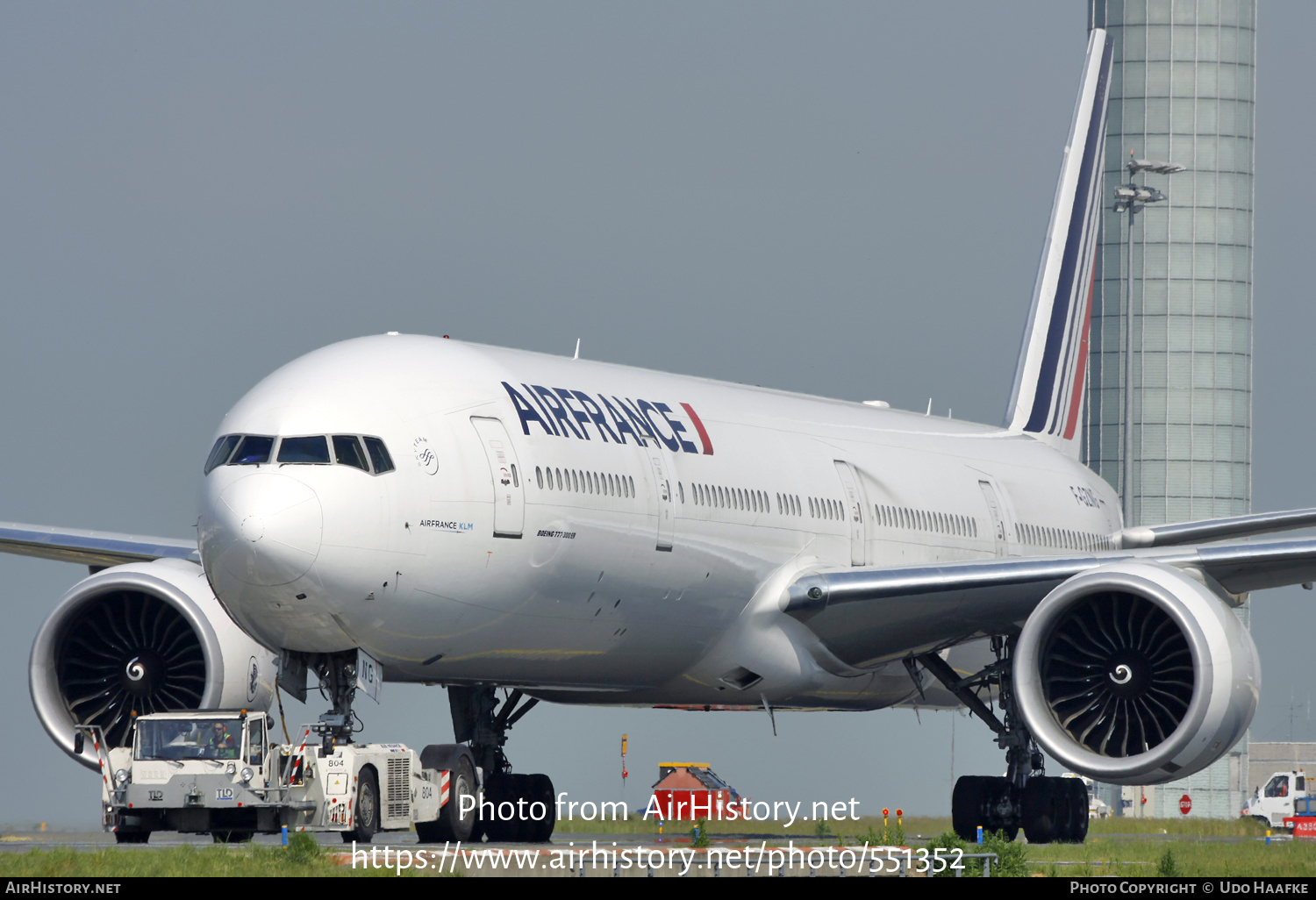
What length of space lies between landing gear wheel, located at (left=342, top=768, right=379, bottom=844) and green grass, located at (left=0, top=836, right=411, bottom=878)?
1.38 m

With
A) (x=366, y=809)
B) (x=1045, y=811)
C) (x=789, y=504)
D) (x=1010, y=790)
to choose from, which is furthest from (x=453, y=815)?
(x=1045, y=811)

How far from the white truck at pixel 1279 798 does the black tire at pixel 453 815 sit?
22.8 meters

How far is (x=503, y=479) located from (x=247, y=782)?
3.26m

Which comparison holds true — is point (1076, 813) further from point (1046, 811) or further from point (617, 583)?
point (617, 583)

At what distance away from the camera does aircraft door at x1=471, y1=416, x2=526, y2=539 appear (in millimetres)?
17781

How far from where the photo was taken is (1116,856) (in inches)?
744

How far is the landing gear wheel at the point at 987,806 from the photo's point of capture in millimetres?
24188

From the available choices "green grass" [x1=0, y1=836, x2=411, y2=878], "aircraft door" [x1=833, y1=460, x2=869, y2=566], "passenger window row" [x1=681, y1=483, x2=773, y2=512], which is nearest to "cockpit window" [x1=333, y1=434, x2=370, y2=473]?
"green grass" [x1=0, y1=836, x2=411, y2=878]

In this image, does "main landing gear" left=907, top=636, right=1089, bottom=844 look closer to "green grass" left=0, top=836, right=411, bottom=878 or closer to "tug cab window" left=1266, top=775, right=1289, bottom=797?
"green grass" left=0, top=836, right=411, bottom=878

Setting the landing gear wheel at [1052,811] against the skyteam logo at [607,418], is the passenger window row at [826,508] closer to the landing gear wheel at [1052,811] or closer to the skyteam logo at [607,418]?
the skyteam logo at [607,418]

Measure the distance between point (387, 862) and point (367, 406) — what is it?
4.09m
